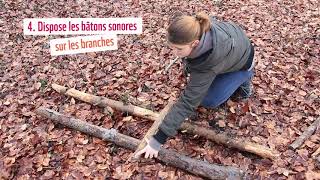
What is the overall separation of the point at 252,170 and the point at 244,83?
1248 mm

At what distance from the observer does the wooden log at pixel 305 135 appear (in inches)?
166

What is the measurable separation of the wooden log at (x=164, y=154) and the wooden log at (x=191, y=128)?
415 millimetres

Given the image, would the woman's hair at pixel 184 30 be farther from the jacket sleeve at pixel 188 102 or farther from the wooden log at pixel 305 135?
the wooden log at pixel 305 135

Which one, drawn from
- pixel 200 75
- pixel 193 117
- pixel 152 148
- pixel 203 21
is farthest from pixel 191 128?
pixel 203 21

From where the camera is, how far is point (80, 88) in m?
5.64

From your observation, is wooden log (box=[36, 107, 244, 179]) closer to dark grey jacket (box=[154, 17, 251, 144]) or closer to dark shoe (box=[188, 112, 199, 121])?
dark grey jacket (box=[154, 17, 251, 144])

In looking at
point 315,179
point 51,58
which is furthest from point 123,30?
point 315,179

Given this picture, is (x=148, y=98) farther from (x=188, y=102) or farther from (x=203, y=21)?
(x=203, y=21)

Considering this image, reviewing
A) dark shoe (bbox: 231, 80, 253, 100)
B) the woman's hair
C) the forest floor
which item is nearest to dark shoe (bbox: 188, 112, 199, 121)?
the forest floor

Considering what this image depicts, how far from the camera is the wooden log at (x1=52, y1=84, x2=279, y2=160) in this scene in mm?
4121

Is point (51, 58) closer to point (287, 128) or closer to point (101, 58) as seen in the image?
point (101, 58)

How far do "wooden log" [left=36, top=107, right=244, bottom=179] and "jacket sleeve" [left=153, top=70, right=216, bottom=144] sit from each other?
0.38m

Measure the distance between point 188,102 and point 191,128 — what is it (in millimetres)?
754

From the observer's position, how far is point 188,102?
378 cm
